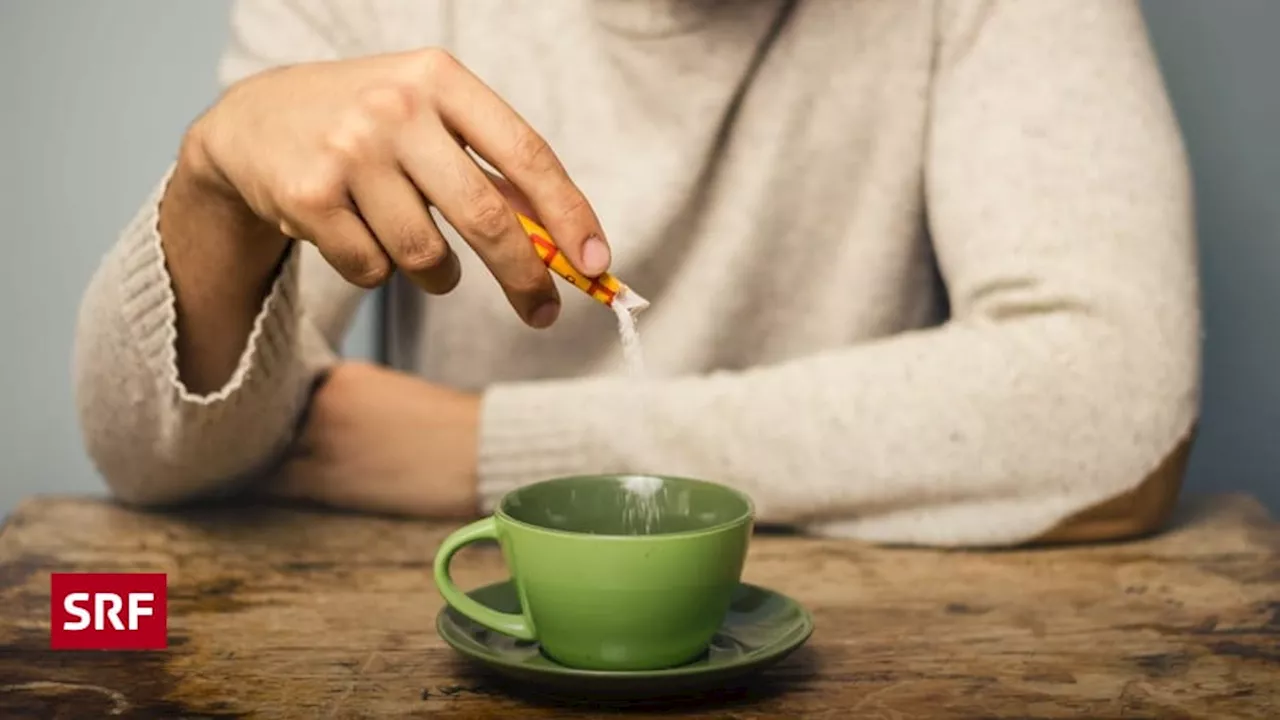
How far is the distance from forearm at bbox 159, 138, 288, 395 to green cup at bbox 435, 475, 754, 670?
0.95 ft

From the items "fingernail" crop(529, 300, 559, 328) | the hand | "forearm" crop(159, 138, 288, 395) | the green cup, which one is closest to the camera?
the green cup

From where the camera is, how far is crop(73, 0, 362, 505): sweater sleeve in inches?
34.2

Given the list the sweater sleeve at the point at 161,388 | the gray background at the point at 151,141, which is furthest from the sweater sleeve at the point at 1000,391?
the gray background at the point at 151,141

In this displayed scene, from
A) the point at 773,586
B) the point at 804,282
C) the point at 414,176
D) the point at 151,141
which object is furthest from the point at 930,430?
the point at 151,141

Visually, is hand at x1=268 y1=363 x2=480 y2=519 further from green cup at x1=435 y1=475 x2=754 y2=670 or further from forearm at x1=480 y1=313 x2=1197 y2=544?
green cup at x1=435 y1=475 x2=754 y2=670

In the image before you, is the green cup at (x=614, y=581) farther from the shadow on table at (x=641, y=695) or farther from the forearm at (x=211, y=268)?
the forearm at (x=211, y=268)

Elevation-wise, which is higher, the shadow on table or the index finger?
the index finger

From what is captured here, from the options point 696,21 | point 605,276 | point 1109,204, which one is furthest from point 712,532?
point 696,21

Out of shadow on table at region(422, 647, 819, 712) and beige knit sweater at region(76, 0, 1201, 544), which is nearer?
shadow on table at region(422, 647, 819, 712)

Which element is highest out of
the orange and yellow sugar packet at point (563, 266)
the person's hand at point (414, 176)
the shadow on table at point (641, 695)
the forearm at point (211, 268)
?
the person's hand at point (414, 176)

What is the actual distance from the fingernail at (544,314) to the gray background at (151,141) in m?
0.82

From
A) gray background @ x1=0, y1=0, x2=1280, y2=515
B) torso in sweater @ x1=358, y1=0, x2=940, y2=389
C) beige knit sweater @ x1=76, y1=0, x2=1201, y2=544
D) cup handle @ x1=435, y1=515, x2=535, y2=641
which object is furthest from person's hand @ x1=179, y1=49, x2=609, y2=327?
gray background @ x1=0, y1=0, x2=1280, y2=515

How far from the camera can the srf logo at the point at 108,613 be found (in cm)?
68

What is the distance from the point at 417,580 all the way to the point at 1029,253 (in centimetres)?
48
